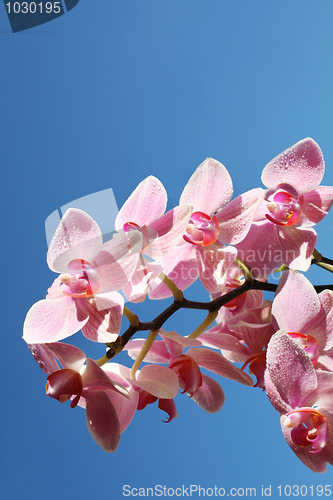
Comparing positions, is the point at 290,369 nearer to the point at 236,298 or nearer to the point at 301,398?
the point at 301,398

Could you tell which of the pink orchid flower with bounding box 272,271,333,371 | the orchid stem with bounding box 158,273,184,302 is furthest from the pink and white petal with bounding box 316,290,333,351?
the orchid stem with bounding box 158,273,184,302

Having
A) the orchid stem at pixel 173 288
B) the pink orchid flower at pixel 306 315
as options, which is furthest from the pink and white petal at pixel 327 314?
the orchid stem at pixel 173 288

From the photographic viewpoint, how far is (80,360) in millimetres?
264

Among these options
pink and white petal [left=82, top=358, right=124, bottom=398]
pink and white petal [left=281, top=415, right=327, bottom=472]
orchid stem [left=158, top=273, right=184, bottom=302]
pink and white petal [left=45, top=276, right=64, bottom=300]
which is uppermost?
pink and white petal [left=45, top=276, right=64, bottom=300]

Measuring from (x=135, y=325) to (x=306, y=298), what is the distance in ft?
0.40

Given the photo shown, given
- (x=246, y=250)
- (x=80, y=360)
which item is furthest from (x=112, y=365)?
(x=246, y=250)

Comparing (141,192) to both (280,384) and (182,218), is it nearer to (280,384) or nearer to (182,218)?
(182,218)

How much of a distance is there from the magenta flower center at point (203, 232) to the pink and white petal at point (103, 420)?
0.12m

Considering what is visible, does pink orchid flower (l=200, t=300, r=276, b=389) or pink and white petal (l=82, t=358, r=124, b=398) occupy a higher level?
pink and white petal (l=82, t=358, r=124, b=398)

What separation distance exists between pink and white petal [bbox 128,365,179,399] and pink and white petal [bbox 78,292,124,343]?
4 cm

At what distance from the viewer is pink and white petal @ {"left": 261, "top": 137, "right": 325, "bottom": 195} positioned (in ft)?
0.97

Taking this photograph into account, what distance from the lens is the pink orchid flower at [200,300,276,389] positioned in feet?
1.02

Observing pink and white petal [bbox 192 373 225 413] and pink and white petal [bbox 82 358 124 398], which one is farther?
pink and white petal [bbox 192 373 225 413]

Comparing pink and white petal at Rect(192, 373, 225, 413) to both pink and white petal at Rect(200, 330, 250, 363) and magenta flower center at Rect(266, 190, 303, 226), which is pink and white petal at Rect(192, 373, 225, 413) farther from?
magenta flower center at Rect(266, 190, 303, 226)
